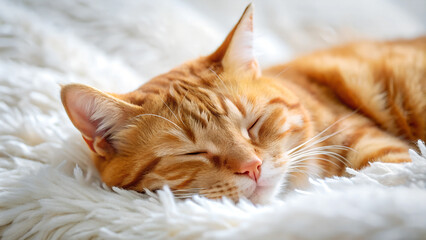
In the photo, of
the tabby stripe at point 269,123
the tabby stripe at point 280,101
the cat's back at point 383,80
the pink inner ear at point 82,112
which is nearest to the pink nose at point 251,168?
the tabby stripe at point 269,123

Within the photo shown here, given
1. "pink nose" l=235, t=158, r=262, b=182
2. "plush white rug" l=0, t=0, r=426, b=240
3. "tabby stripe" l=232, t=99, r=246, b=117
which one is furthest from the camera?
"tabby stripe" l=232, t=99, r=246, b=117

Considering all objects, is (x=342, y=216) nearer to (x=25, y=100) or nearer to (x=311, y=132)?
(x=311, y=132)

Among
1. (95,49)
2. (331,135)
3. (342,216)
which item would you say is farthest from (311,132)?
(95,49)

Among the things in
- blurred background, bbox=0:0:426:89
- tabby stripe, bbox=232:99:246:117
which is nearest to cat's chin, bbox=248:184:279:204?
tabby stripe, bbox=232:99:246:117

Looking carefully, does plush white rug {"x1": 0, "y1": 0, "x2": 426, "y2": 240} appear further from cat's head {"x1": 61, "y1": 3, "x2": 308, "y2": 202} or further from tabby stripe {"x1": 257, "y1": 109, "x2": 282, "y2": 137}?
tabby stripe {"x1": 257, "y1": 109, "x2": 282, "y2": 137}

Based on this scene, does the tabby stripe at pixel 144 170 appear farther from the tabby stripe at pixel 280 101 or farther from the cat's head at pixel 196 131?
the tabby stripe at pixel 280 101

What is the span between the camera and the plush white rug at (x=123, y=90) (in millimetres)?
555

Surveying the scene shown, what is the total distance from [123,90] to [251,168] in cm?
72

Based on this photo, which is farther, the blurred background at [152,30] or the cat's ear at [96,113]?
the blurred background at [152,30]

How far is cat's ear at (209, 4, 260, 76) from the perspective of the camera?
1.02 metres

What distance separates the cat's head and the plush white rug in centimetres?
7

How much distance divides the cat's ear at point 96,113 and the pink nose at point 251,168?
33 centimetres

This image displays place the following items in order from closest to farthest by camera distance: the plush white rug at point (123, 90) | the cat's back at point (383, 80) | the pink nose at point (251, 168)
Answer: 1. the plush white rug at point (123, 90)
2. the pink nose at point (251, 168)
3. the cat's back at point (383, 80)

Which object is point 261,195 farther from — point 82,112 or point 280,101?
point 82,112
